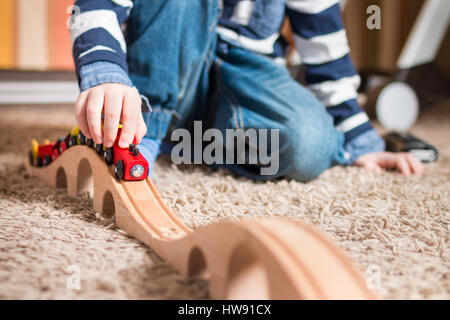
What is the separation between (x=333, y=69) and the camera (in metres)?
0.93

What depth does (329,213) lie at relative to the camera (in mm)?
576

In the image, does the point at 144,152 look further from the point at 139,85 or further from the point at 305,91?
the point at 305,91

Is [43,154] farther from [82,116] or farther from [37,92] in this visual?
[37,92]

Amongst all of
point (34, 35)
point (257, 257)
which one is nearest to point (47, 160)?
point (257, 257)

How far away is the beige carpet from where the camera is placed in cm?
38

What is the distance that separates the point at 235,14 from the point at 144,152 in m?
0.37

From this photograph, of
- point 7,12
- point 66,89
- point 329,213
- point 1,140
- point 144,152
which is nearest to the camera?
point 329,213

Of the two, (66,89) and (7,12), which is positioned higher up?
(7,12)

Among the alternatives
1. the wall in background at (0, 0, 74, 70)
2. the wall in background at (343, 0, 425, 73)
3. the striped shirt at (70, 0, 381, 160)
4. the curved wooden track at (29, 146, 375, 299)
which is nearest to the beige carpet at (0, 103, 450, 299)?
the curved wooden track at (29, 146, 375, 299)

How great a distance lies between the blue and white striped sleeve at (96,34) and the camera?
61cm

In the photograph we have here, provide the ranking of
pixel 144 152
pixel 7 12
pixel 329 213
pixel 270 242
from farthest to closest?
pixel 7 12 → pixel 144 152 → pixel 329 213 → pixel 270 242

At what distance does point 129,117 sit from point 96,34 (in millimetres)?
184
